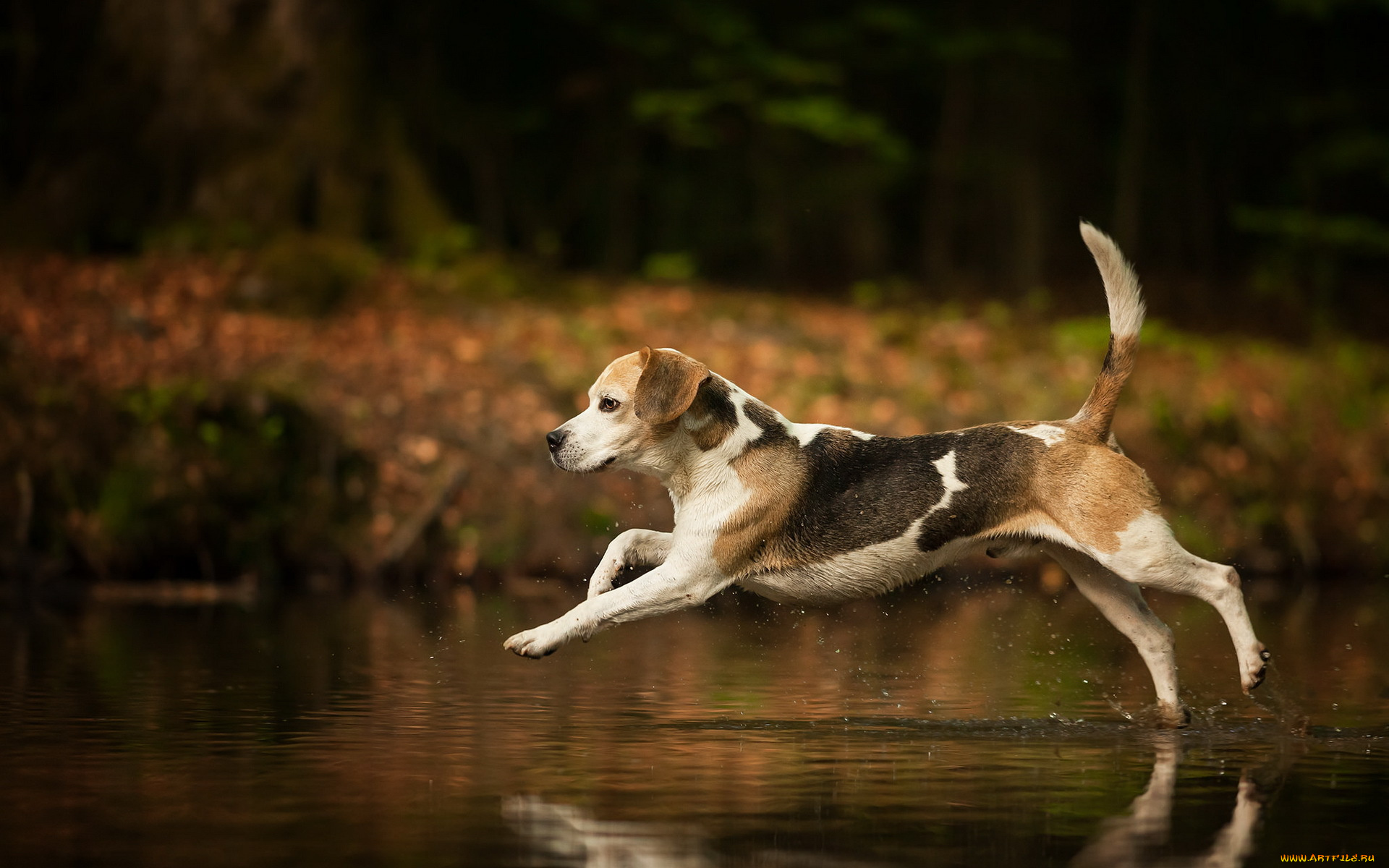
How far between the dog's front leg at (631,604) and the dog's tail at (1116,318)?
2.16 meters

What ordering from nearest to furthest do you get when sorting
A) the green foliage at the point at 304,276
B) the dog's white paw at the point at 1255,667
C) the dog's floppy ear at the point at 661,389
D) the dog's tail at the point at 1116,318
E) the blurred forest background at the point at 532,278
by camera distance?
the dog's floppy ear at the point at 661,389 < the dog's white paw at the point at 1255,667 < the dog's tail at the point at 1116,318 < the blurred forest background at the point at 532,278 < the green foliage at the point at 304,276

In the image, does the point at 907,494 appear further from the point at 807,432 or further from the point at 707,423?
the point at 707,423

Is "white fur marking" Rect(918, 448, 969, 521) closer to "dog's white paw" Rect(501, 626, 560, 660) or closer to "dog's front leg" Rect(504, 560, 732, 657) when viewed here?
"dog's front leg" Rect(504, 560, 732, 657)

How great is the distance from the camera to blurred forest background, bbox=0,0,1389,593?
15070 mm

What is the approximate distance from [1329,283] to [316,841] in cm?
2747

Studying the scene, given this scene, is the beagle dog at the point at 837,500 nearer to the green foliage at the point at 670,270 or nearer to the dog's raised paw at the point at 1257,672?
the dog's raised paw at the point at 1257,672

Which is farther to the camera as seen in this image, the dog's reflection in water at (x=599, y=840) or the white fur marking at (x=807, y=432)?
the white fur marking at (x=807, y=432)

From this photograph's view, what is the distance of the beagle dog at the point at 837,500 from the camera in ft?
26.3

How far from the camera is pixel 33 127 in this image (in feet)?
74.5

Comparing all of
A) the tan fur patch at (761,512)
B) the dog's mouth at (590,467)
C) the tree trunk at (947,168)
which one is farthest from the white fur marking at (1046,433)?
the tree trunk at (947,168)

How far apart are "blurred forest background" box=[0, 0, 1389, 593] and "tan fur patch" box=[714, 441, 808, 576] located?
6.62 metres

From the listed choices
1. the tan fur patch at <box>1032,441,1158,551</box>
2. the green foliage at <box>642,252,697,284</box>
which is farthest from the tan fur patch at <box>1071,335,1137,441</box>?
the green foliage at <box>642,252,697,284</box>

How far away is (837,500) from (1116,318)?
1.85m

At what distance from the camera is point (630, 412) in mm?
8016
